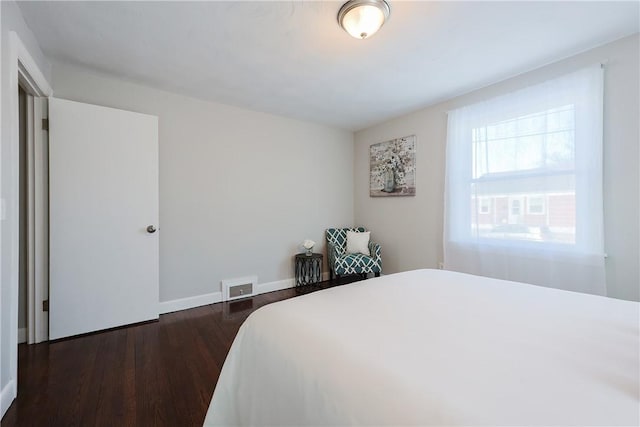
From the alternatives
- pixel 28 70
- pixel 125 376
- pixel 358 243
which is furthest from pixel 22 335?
pixel 358 243

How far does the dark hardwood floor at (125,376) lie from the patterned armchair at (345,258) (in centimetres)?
148

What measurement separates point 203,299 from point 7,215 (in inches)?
73.9

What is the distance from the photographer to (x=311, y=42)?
2.00 m

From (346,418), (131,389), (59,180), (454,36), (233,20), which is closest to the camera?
(346,418)

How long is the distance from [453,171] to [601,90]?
1247mm

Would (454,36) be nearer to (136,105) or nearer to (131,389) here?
(136,105)

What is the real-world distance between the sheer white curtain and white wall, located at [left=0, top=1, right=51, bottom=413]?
3527 mm

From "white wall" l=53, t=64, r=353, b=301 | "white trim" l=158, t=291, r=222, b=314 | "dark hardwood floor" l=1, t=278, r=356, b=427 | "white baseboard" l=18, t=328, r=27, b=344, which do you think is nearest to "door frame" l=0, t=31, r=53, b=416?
"dark hardwood floor" l=1, t=278, r=356, b=427

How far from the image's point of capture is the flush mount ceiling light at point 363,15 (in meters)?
1.57

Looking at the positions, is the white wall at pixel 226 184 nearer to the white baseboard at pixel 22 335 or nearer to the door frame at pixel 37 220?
the door frame at pixel 37 220

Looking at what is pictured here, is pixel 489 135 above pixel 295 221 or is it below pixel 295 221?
above

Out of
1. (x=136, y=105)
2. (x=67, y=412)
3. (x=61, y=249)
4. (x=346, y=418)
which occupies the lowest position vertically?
(x=67, y=412)

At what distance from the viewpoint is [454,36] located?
1.93 m

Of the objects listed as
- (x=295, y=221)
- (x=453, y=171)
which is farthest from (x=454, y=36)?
(x=295, y=221)
